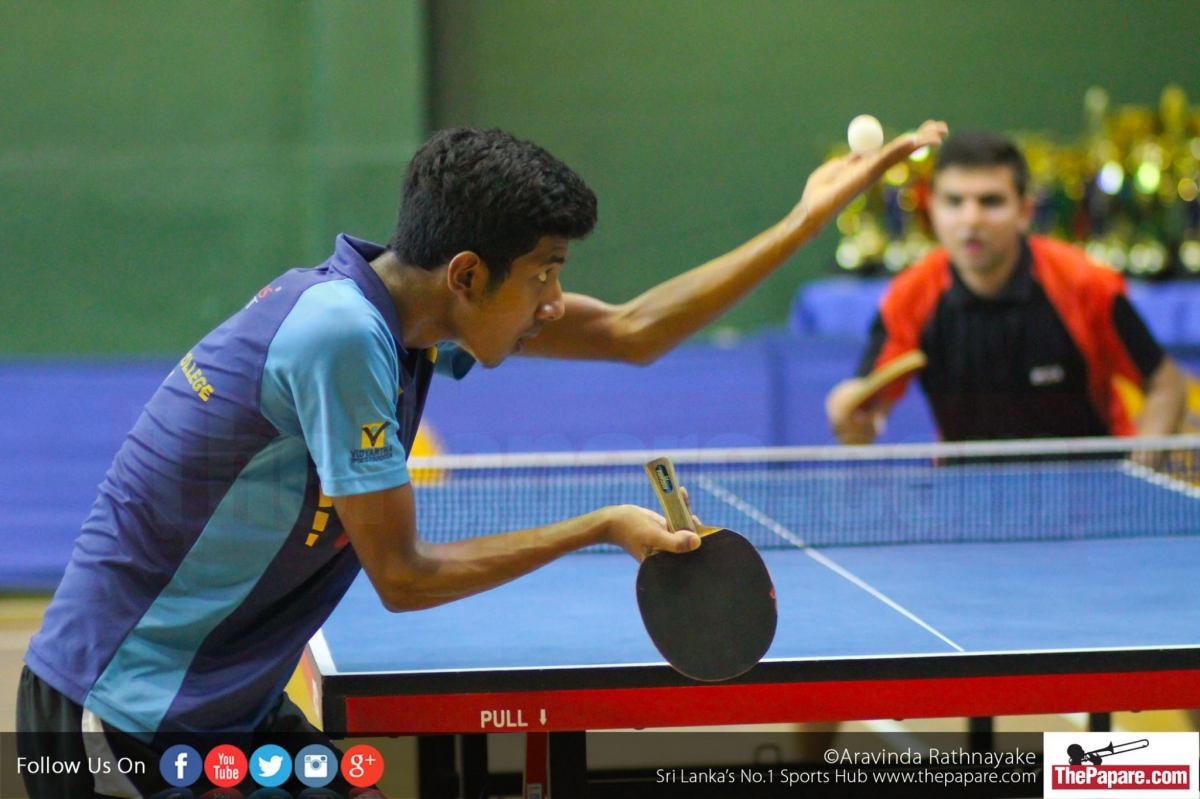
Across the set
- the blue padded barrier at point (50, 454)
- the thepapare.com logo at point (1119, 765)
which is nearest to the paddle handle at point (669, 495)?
the thepapare.com logo at point (1119, 765)

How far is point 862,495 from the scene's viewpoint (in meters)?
3.44

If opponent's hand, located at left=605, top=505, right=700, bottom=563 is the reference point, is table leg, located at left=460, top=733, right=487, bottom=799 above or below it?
below

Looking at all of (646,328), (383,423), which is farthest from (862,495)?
(383,423)

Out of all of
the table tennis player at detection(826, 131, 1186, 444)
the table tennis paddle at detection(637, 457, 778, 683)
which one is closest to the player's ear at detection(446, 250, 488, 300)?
the table tennis paddle at detection(637, 457, 778, 683)

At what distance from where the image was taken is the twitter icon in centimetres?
183

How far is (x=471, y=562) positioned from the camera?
5.84 ft

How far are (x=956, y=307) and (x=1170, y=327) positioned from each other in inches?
77.9

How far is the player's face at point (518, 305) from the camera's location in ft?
5.92

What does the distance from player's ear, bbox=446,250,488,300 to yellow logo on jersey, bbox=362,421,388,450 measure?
0.23m

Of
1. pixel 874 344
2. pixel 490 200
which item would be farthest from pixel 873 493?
pixel 490 200

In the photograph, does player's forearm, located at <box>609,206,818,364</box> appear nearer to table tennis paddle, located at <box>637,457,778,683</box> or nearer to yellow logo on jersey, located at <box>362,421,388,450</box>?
table tennis paddle, located at <box>637,457,778,683</box>

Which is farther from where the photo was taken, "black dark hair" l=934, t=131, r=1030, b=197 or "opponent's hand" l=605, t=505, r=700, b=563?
"black dark hair" l=934, t=131, r=1030, b=197

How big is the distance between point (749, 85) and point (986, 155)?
3.74m

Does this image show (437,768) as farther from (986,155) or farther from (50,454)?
(50,454)
